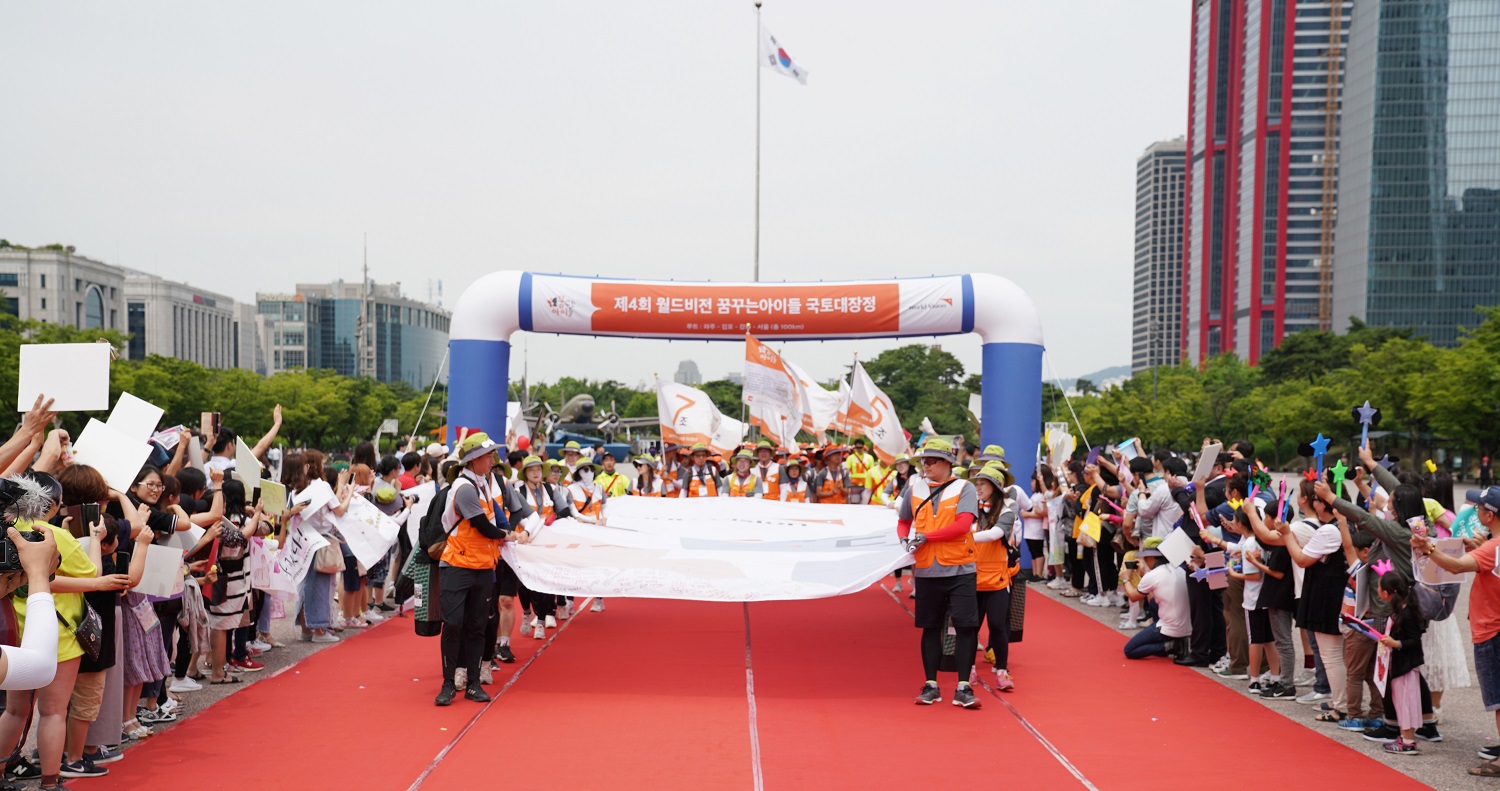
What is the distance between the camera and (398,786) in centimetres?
560

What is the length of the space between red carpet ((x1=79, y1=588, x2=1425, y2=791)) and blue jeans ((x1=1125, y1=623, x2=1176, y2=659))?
0.19 metres

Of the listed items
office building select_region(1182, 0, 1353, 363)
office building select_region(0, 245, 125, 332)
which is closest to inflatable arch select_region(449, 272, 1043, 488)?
office building select_region(0, 245, 125, 332)

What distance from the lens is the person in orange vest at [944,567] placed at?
7.41m

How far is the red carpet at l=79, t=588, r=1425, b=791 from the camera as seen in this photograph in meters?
5.88

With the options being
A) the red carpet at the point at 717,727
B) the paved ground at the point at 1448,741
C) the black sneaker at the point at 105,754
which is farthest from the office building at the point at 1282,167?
the black sneaker at the point at 105,754

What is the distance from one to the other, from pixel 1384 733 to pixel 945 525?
2.93 meters

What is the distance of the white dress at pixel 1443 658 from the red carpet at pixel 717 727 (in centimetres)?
70

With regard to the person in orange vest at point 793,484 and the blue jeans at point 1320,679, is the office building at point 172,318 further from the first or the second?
the blue jeans at point 1320,679

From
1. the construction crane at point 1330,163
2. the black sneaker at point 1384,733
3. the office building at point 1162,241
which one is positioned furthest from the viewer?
the office building at point 1162,241

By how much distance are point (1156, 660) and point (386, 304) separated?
154545mm

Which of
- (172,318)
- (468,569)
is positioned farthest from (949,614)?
(172,318)

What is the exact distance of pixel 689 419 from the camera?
16.1 m

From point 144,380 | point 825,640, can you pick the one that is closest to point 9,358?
point 144,380

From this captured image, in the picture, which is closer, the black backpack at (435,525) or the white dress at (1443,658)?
the white dress at (1443,658)
